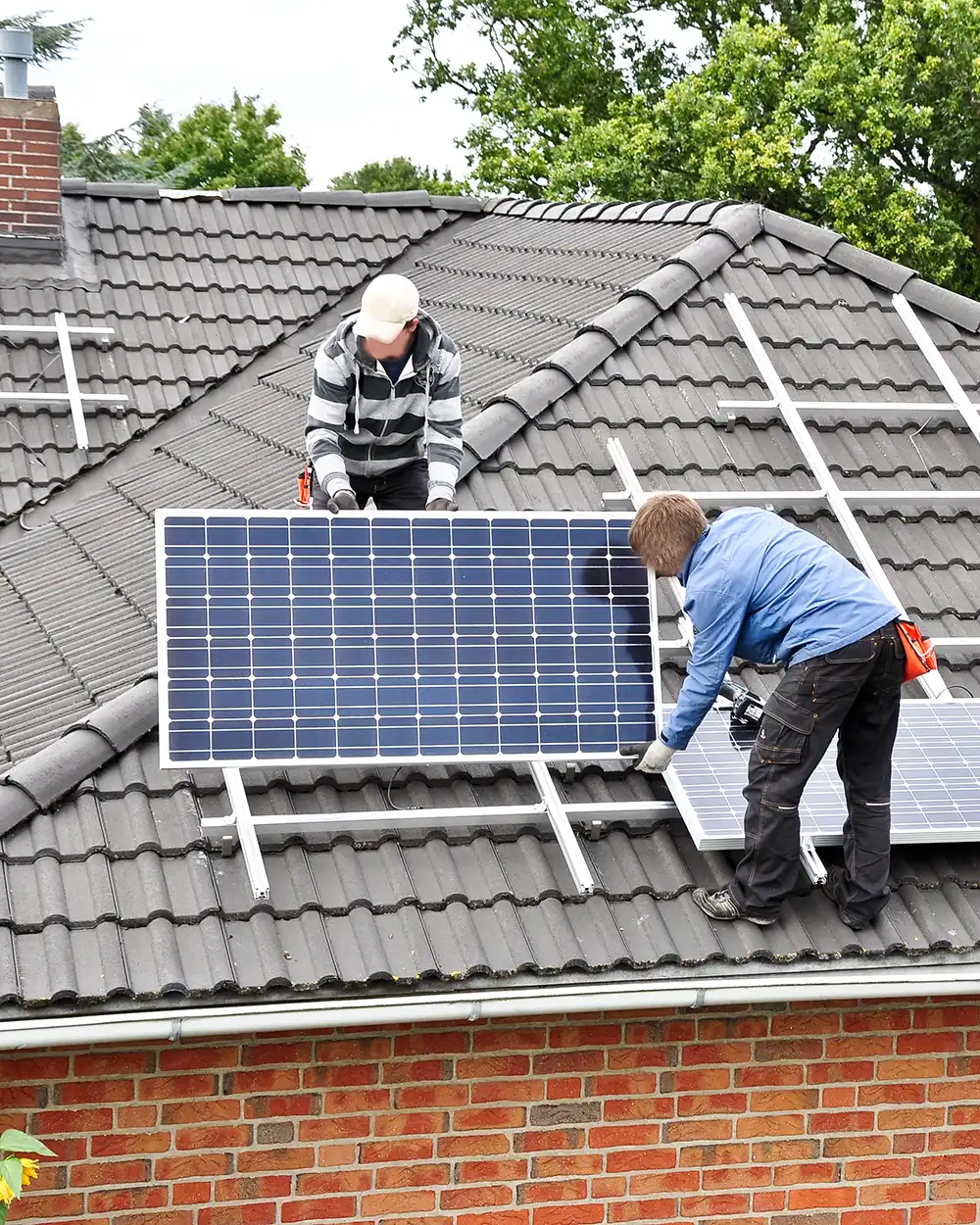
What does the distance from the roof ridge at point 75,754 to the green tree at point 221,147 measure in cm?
3404

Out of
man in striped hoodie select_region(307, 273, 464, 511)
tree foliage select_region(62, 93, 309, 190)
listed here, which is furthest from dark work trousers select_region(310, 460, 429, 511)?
tree foliage select_region(62, 93, 309, 190)

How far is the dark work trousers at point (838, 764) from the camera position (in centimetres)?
501

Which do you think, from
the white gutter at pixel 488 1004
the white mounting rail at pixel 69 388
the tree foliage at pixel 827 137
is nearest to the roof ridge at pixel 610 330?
Answer: the white gutter at pixel 488 1004

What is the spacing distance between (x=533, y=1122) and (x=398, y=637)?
1830 mm

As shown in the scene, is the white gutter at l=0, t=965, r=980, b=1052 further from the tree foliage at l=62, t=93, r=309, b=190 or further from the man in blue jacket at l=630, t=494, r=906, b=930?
the tree foliage at l=62, t=93, r=309, b=190

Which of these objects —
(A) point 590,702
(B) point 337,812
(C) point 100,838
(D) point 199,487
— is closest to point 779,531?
(A) point 590,702

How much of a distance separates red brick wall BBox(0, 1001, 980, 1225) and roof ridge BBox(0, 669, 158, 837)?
0.87 meters

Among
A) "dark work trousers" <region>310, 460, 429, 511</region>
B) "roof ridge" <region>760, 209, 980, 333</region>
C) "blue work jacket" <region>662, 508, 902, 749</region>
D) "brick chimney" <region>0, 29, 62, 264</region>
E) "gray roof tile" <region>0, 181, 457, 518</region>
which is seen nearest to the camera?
"blue work jacket" <region>662, 508, 902, 749</region>

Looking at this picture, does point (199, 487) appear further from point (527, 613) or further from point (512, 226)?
point (512, 226)

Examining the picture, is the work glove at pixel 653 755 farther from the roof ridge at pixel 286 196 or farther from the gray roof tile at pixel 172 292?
the roof ridge at pixel 286 196

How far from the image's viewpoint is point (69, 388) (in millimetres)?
9844

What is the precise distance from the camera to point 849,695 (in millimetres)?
5016

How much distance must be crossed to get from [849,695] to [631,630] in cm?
97

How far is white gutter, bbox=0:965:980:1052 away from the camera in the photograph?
456cm
